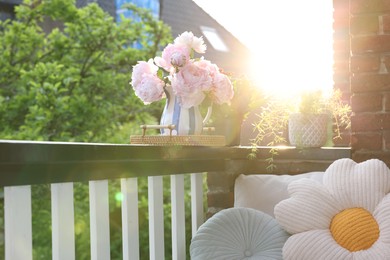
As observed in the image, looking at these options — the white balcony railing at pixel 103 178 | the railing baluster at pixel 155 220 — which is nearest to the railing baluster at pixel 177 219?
the white balcony railing at pixel 103 178

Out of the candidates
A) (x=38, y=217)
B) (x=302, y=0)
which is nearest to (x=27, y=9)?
(x=38, y=217)

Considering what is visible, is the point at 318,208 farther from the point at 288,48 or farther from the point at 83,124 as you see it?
the point at 83,124

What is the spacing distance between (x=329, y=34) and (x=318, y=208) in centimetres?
135

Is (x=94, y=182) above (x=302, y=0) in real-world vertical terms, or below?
below

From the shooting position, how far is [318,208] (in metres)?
1.87

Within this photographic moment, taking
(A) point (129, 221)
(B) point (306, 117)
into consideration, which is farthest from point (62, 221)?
(B) point (306, 117)

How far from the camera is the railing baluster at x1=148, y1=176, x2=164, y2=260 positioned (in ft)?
6.50

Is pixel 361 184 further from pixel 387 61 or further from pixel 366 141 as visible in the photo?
pixel 387 61

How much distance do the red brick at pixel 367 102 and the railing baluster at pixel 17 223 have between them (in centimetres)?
144

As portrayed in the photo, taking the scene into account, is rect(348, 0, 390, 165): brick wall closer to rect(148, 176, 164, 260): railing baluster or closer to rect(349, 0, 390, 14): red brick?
rect(349, 0, 390, 14): red brick

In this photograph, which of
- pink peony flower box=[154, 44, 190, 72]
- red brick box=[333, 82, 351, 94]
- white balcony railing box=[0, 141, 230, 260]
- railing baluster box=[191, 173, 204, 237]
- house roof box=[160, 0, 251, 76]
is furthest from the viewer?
house roof box=[160, 0, 251, 76]

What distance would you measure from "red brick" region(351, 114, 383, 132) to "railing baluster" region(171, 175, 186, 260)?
732 mm

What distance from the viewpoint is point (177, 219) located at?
7.07ft

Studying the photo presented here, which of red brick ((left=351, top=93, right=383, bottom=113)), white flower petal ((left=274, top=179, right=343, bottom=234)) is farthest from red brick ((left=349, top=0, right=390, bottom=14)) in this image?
white flower petal ((left=274, top=179, right=343, bottom=234))
